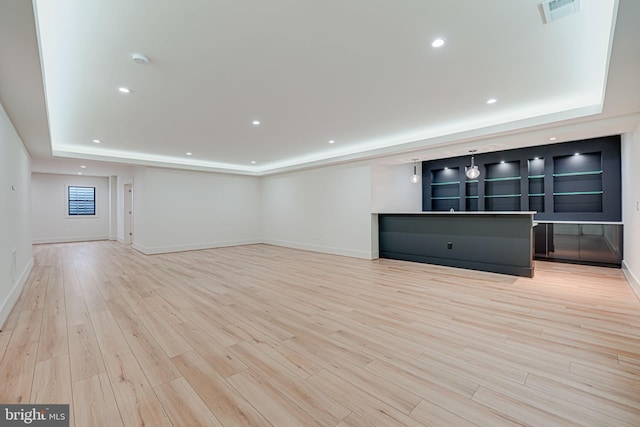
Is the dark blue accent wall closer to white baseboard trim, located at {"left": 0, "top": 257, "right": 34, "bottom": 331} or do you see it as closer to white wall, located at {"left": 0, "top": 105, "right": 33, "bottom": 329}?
white wall, located at {"left": 0, "top": 105, "right": 33, "bottom": 329}

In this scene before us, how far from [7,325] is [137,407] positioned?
7.83 feet

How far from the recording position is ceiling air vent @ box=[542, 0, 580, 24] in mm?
1959

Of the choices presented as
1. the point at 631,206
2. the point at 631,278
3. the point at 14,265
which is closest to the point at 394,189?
the point at 631,206

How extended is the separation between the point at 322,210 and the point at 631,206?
5769mm

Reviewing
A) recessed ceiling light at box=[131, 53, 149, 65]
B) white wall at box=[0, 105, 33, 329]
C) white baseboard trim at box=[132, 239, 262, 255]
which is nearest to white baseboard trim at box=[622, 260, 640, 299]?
recessed ceiling light at box=[131, 53, 149, 65]

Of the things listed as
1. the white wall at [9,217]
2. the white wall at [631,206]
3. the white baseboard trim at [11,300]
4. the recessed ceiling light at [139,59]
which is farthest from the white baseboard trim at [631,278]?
the white wall at [9,217]

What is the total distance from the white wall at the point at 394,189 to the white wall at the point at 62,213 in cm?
1021

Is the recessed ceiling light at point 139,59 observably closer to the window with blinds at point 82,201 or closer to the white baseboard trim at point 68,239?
the window with blinds at point 82,201

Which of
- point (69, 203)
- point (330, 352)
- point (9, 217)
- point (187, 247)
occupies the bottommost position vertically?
point (330, 352)

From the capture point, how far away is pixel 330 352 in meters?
2.30

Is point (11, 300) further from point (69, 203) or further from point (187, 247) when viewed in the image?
point (69, 203)

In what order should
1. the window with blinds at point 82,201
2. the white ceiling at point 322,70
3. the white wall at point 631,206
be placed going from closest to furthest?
the white ceiling at point 322,70 < the white wall at point 631,206 < the window with blinds at point 82,201

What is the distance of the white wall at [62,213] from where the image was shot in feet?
31.5

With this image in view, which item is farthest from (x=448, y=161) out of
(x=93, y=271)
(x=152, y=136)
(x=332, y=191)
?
(x=93, y=271)
